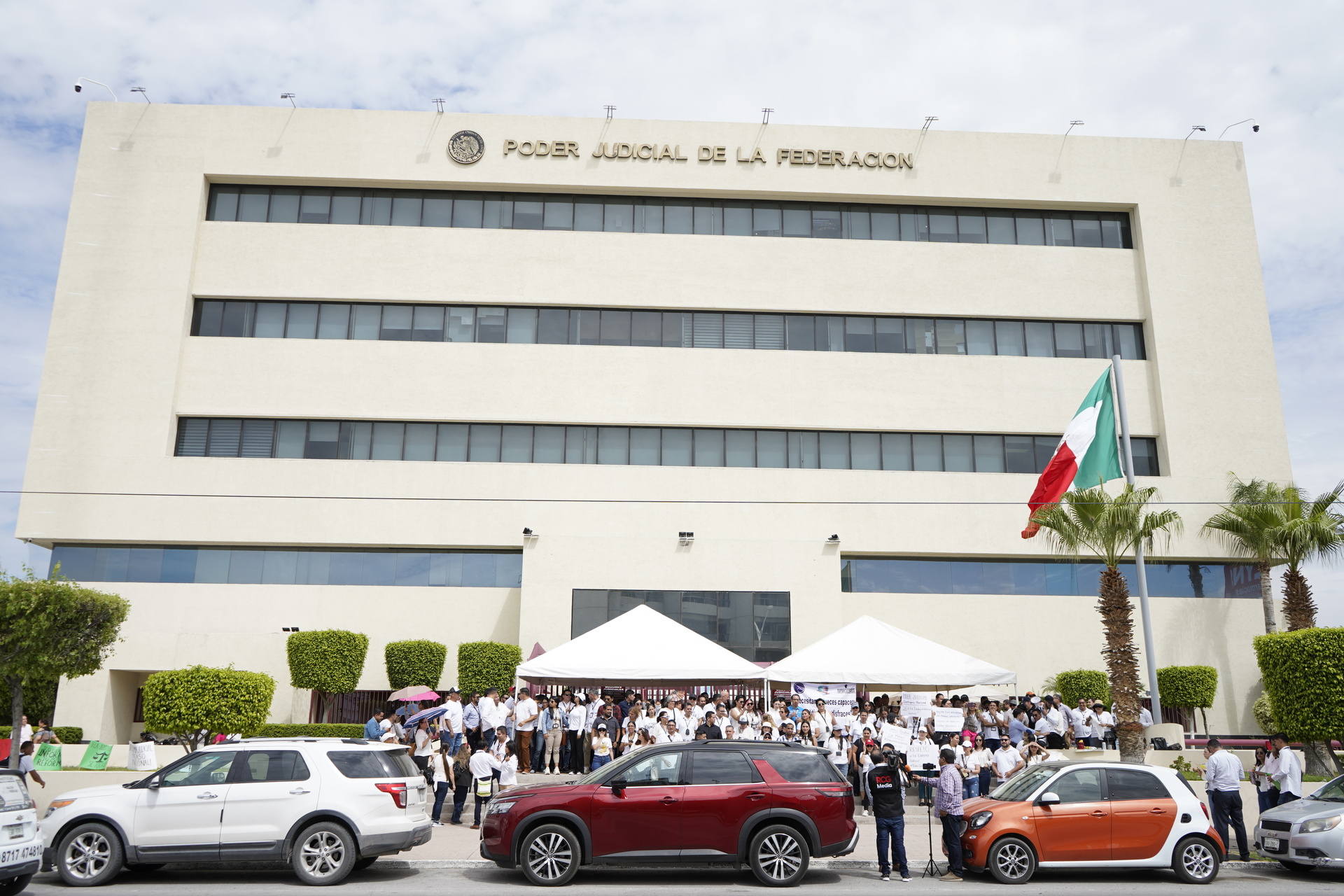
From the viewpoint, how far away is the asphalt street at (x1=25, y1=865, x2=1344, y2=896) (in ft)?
37.0

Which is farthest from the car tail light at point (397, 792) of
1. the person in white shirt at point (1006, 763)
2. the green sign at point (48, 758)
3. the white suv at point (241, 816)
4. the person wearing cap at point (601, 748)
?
the green sign at point (48, 758)

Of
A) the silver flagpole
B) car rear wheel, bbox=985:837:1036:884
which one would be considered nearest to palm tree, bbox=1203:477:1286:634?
the silver flagpole

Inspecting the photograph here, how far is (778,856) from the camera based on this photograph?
37.9ft

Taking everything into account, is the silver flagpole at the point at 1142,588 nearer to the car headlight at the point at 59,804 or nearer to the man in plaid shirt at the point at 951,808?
the man in plaid shirt at the point at 951,808

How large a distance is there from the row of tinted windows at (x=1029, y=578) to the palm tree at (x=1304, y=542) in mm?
2313

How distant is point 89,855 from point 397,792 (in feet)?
11.6

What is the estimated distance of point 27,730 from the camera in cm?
2100

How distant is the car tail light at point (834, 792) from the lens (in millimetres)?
11727

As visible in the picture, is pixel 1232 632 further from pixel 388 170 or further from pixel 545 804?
pixel 388 170

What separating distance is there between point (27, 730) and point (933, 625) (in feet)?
79.8

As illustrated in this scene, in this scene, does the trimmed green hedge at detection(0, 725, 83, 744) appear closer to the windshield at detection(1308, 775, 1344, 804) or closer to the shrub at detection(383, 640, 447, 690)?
the shrub at detection(383, 640, 447, 690)

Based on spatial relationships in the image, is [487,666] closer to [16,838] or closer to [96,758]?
[96,758]

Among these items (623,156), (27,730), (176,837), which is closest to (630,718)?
(176,837)

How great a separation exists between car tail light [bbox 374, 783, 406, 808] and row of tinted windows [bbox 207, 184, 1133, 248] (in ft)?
79.1
